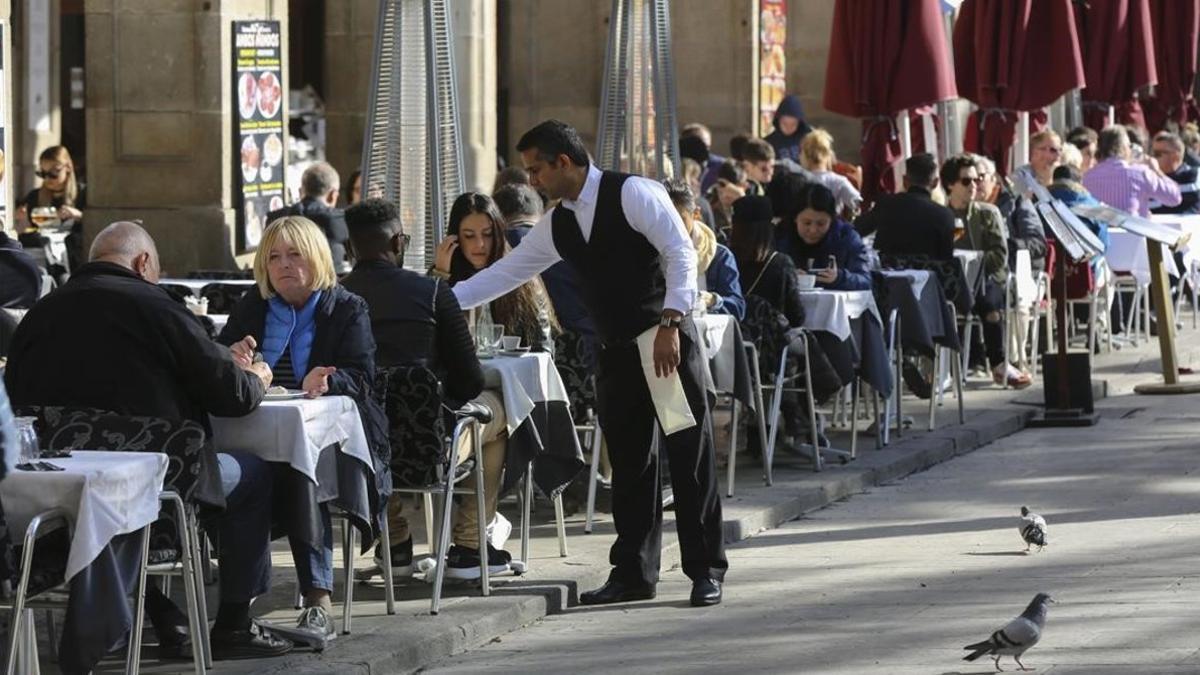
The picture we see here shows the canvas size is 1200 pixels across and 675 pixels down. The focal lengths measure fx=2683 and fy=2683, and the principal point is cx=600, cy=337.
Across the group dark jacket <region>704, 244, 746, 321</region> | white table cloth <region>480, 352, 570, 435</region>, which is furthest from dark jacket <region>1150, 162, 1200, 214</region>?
white table cloth <region>480, 352, 570, 435</region>

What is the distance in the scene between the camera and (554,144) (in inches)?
388

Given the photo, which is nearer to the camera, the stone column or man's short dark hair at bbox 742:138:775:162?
the stone column

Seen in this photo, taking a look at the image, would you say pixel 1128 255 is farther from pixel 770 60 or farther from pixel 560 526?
pixel 560 526

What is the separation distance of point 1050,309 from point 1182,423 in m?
2.33

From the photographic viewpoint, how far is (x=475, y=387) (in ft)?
32.6

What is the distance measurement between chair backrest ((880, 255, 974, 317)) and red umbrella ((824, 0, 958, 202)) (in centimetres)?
221

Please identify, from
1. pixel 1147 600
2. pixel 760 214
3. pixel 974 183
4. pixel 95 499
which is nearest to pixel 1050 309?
pixel 974 183

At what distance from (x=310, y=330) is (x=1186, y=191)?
1585 centimetres

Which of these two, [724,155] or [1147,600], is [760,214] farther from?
[724,155]

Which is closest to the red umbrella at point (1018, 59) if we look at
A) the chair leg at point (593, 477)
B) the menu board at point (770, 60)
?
the menu board at point (770, 60)

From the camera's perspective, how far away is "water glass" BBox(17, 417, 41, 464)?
7316 millimetres

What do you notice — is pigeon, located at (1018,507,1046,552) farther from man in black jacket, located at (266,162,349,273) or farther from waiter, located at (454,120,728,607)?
man in black jacket, located at (266,162,349,273)

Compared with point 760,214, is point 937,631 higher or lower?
lower

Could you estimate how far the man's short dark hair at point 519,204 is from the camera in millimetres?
12477
